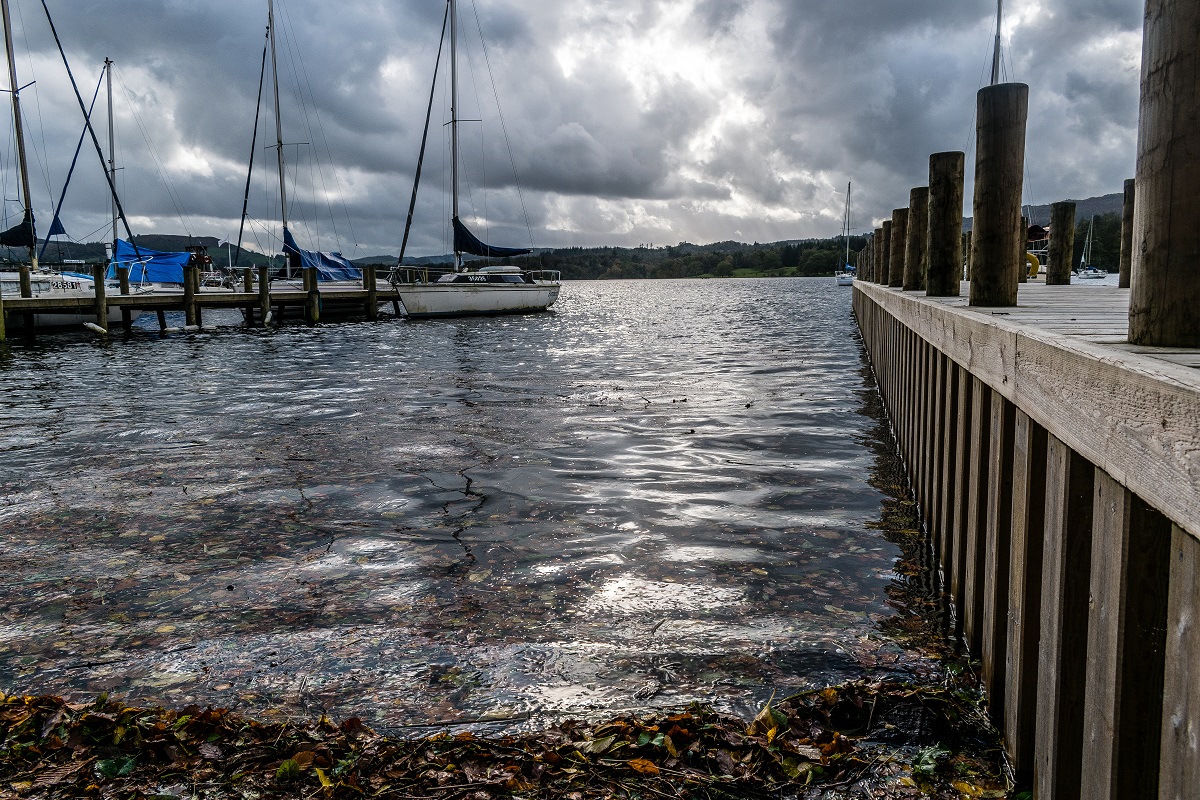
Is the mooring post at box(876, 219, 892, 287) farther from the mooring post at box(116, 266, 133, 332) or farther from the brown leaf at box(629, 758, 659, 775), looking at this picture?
the mooring post at box(116, 266, 133, 332)

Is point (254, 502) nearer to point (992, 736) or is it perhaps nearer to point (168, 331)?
point (992, 736)

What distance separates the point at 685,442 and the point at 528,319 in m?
38.3

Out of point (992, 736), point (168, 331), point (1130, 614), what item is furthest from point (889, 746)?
point (168, 331)

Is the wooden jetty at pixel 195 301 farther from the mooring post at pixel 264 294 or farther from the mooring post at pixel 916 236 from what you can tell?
the mooring post at pixel 916 236

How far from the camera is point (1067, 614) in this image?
291cm

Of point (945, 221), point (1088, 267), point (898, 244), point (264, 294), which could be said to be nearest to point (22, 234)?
point (264, 294)

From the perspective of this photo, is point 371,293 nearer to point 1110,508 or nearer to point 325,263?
point 325,263

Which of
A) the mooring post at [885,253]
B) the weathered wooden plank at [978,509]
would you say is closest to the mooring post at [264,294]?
the mooring post at [885,253]

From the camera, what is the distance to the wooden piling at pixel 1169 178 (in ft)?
8.58

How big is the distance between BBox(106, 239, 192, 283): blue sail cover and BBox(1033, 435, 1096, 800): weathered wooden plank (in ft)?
162

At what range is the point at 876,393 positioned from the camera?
643 inches

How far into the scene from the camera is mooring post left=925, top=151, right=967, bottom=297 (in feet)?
27.8

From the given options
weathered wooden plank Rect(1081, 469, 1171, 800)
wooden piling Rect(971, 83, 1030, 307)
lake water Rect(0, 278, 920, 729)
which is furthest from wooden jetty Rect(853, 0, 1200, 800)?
wooden piling Rect(971, 83, 1030, 307)

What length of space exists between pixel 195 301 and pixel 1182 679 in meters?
37.5
